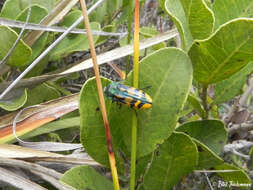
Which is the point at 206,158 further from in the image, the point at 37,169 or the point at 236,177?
the point at 37,169

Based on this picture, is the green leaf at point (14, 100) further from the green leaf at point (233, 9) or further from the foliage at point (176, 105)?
the green leaf at point (233, 9)

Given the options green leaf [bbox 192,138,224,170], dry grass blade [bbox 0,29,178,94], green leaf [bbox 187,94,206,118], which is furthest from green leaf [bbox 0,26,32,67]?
green leaf [bbox 192,138,224,170]

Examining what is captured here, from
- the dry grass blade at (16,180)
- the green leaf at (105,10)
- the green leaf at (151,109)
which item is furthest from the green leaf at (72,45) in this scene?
the green leaf at (151,109)

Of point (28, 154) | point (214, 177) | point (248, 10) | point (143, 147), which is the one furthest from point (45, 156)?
point (248, 10)

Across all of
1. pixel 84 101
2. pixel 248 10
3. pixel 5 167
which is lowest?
pixel 5 167

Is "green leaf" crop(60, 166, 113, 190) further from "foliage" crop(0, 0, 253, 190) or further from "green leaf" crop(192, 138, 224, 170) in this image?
"green leaf" crop(192, 138, 224, 170)

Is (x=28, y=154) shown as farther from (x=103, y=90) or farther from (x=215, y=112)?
(x=215, y=112)

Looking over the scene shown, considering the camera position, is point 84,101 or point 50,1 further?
point 50,1
